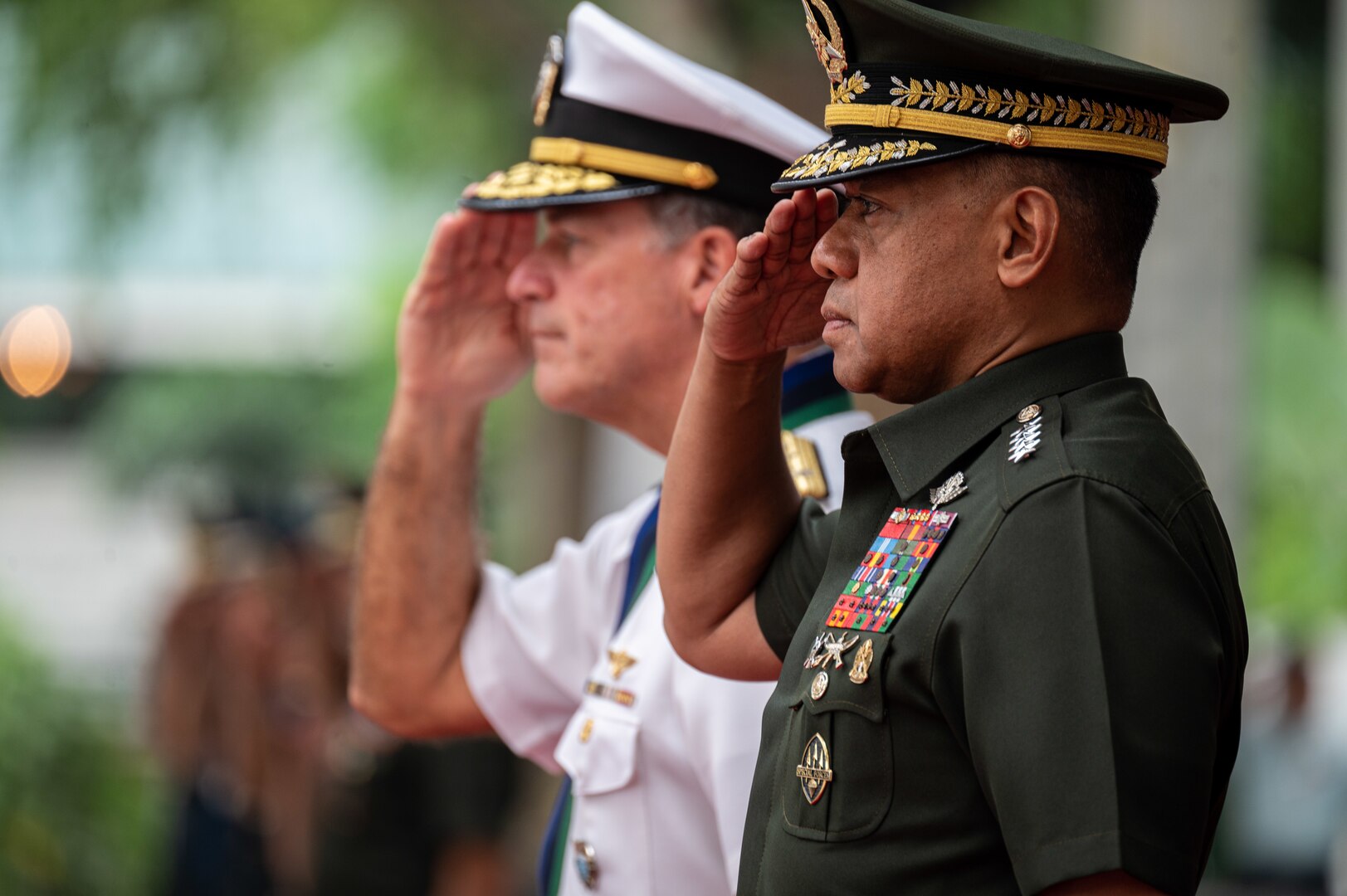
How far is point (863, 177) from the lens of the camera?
5.81 feet

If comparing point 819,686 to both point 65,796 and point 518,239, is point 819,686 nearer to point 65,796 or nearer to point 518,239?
point 518,239

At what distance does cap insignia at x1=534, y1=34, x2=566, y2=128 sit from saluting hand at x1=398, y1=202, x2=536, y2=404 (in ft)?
0.90

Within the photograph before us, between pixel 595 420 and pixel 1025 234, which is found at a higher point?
pixel 1025 234

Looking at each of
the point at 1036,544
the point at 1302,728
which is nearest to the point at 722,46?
the point at 1302,728

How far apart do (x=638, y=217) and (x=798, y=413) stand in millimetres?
388

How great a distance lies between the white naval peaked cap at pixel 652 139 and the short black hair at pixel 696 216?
0.01 metres

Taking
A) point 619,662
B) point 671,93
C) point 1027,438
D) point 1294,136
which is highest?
point 671,93

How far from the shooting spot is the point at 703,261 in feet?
9.23

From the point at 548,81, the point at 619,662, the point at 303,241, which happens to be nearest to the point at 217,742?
the point at 548,81

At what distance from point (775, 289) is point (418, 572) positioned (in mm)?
1506

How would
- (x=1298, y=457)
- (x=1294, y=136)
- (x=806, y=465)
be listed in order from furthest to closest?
1. (x=1294, y=136)
2. (x=1298, y=457)
3. (x=806, y=465)

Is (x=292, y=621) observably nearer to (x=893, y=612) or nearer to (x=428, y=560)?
(x=428, y=560)

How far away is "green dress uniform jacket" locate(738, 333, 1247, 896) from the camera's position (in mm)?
1436

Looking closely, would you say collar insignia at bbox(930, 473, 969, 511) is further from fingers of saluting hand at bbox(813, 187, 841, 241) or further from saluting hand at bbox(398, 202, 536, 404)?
saluting hand at bbox(398, 202, 536, 404)
